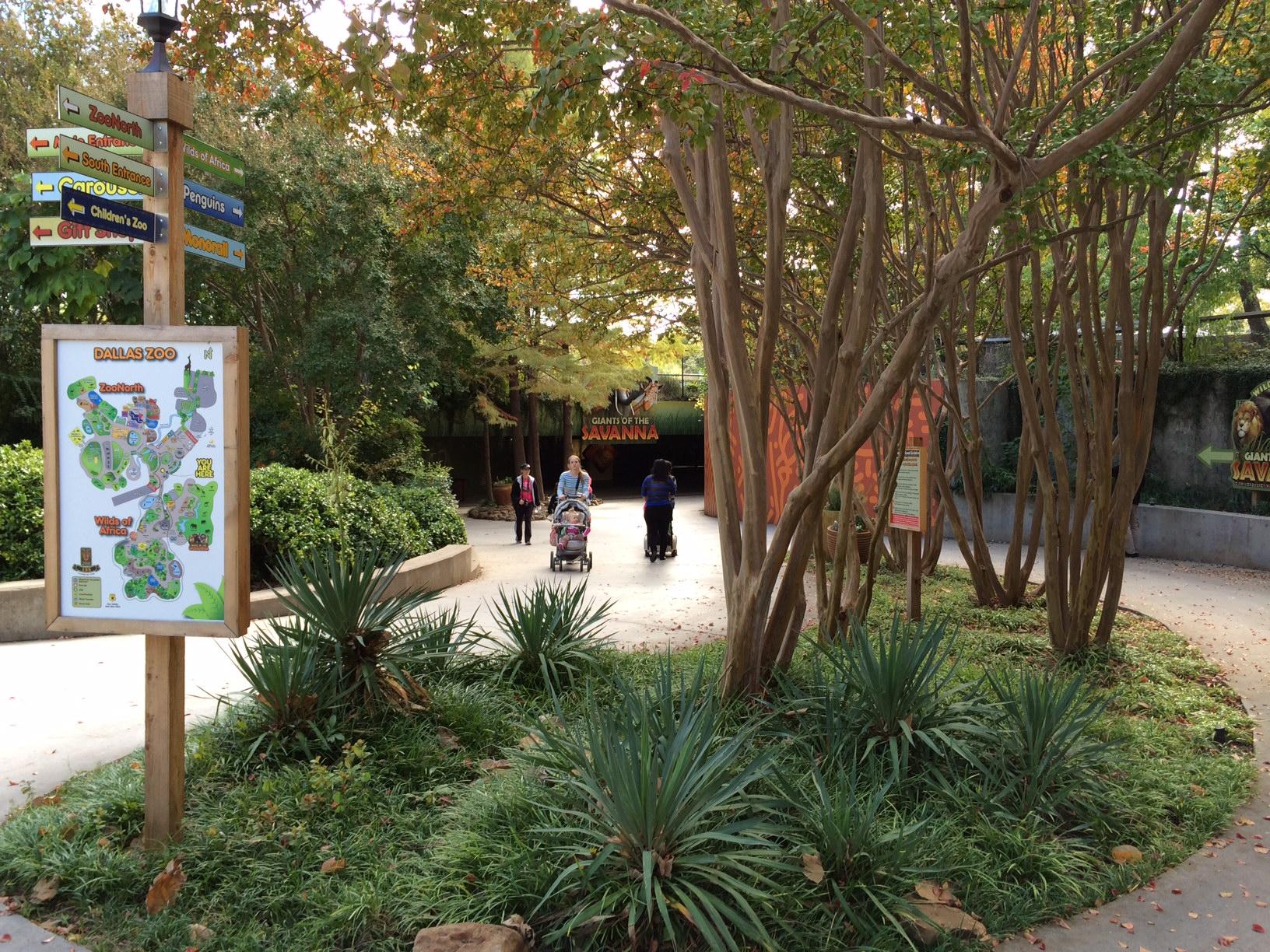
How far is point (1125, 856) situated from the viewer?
424cm

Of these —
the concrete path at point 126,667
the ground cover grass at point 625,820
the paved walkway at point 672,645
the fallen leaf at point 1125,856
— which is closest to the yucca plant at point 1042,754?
the ground cover grass at point 625,820

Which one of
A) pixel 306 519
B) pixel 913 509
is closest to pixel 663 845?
pixel 913 509

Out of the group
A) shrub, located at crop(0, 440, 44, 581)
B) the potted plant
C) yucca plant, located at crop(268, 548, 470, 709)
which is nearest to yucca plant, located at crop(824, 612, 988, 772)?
yucca plant, located at crop(268, 548, 470, 709)

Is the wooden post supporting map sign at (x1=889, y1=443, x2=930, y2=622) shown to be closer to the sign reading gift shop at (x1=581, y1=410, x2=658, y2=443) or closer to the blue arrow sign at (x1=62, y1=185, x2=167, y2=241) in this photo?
the blue arrow sign at (x1=62, y1=185, x2=167, y2=241)

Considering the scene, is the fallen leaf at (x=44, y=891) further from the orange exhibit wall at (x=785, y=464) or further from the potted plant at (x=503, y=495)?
the potted plant at (x=503, y=495)

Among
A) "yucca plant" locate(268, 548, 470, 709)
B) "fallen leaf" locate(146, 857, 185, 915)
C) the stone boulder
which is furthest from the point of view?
"yucca plant" locate(268, 548, 470, 709)

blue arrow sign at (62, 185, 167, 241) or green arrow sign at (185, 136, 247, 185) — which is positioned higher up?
green arrow sign at (185, 136, 247, 185)

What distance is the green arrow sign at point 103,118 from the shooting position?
3877mm

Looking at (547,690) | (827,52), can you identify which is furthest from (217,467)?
(827,52)

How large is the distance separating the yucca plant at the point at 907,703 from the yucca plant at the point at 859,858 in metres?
0.75

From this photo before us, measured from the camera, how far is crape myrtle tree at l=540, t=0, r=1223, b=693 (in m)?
4.55

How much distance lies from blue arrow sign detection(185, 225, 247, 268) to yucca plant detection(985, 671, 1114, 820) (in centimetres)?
437

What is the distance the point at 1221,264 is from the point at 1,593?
15094 mm

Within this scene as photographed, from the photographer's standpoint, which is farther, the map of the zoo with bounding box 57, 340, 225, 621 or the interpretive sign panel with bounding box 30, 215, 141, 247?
the map of the zoo with bounding box 57, 340, 225, 621
